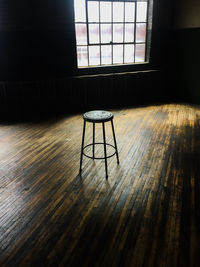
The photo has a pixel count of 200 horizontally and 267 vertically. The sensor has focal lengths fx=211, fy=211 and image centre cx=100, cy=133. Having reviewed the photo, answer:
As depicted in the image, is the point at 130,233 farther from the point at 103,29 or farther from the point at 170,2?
the point at 170,2

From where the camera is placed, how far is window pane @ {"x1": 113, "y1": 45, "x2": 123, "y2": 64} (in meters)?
5.94

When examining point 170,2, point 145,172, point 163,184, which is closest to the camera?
point 163,184

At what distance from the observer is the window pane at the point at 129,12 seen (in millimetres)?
5695

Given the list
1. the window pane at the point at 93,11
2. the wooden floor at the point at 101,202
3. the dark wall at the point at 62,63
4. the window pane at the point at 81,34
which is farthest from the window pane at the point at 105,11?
the wooden floor at the point at 101,202

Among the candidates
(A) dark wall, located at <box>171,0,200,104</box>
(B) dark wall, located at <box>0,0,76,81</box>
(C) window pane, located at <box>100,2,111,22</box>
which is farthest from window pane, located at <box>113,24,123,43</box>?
(A) dark wall, located at <box>171,0,200,104</box>

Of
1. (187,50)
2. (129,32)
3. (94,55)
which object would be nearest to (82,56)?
(94,55)

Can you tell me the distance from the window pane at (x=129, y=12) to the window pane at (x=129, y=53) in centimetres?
67

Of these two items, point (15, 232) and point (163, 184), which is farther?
point (163, 184)

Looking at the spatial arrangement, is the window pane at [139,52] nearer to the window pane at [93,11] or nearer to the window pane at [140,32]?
the window pane at [140,32]

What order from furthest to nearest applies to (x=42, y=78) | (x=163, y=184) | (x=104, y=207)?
(x=42, y=78) → (x=163, y=184) → (x=104, y=207)

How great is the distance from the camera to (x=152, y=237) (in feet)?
6.29

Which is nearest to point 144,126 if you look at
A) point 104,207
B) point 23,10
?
point 104,207

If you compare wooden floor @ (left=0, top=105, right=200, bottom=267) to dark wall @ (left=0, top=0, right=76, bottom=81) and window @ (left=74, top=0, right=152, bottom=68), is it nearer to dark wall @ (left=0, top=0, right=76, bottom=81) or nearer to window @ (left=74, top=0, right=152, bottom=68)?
dark wall @ (left=0, top=0, right=76, bottom=81)

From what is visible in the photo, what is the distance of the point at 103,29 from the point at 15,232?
5271 millimetres
